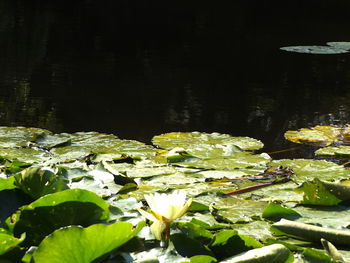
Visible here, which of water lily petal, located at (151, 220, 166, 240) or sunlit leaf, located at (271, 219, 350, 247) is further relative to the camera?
sunlit leaf, located at (271, 219, 350, 247)

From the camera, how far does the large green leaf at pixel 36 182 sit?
3.85 feet

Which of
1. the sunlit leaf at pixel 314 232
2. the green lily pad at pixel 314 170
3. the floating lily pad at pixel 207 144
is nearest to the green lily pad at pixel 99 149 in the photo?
the floating lily pad at pixel 207 144

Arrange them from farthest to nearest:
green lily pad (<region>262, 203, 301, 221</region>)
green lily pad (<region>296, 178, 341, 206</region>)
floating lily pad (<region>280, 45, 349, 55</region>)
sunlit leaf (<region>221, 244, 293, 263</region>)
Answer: floating lily pad (<region>280, 45, 349, 55</region>)
green lily pad (<region>296, 178, 341, 206</region>)
green lily pad (<region>262, 203, 301, 221</region>)
sunlit leaf (<region>221, 244, 293, 263</region>)

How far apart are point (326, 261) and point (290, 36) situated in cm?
608

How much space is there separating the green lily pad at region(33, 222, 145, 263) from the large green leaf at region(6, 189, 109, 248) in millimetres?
125

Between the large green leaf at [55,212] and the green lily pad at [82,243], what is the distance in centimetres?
13

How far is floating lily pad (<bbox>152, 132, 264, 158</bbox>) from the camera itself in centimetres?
212

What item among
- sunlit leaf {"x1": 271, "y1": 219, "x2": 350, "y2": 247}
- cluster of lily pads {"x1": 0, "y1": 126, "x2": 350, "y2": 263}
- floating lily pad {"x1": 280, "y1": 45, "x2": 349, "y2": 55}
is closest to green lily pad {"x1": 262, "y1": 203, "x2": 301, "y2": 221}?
cluster of lily pads {"x1": 0, "y1": 126, "x2": 350, "y2": 263}

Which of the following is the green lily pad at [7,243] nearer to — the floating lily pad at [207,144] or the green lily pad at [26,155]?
the green lily pad at [26,155]

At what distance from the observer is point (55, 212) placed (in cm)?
103

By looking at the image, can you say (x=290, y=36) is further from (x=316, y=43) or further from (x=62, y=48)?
(x=62, y=48)

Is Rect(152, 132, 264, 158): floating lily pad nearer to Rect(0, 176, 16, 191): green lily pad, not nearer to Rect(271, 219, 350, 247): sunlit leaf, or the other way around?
Rect(271, 219, 350, 247): sunlit leaf

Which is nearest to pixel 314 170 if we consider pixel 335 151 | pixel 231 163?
pixel 231 163

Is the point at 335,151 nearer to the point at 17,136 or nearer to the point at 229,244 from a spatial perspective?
the point at 17,136
